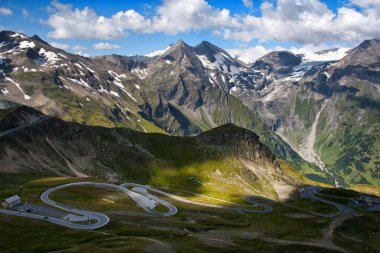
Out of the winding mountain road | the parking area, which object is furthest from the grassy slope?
the parking area

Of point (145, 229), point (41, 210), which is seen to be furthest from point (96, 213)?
point (145, 229)

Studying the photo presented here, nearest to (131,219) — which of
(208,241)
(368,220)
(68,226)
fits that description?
(68,226)

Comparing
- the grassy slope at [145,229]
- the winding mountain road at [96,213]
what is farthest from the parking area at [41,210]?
the grassy slope at [145,229]

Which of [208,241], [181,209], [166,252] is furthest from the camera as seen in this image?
[181,209]

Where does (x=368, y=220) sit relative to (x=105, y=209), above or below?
below

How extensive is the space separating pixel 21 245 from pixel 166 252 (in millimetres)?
34206

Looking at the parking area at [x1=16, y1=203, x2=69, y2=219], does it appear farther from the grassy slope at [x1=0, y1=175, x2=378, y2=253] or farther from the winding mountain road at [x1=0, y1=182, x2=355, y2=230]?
the grassy slope at [x1=0, y1=175, x2=378, y2=253]

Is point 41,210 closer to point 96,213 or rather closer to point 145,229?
point 96,213

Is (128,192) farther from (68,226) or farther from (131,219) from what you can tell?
(68,226)

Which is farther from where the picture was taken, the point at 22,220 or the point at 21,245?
the point at 22,220

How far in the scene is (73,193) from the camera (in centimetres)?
15988

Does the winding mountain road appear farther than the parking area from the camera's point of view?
No

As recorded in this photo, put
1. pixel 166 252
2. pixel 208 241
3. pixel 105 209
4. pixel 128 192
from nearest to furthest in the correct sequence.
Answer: pixel 166 252 → pixel 208 241 → pixel 105 209 → pixel 128 192

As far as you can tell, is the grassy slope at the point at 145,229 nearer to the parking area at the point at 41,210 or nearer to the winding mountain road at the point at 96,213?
the winding mountain road at the point at 96,213
